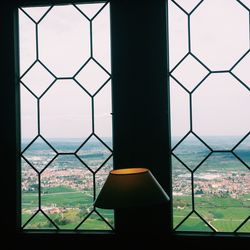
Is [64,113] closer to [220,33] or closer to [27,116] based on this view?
[27,116]

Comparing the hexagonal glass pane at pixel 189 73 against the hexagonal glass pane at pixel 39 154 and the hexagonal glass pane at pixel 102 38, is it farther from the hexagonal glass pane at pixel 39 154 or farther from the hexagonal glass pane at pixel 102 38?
the hexagonal glass pane at pixel 39 154

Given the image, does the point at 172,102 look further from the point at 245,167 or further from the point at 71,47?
the point at 71,47

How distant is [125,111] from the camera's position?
2.32m

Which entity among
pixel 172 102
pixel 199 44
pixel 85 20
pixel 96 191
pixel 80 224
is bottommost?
pixel 80 224

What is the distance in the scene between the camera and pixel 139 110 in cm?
231

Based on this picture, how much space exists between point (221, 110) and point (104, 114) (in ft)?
2.14

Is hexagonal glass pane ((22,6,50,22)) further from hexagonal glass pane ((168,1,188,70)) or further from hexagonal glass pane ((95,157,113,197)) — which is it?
hexagonal glass pane ((95,157,113,197))

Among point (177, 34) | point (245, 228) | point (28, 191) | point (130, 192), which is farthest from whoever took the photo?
point (28, 191)

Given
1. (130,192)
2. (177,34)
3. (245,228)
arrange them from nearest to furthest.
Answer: (130,192) < (245,228) < (177,34)

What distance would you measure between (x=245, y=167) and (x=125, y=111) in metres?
0.72

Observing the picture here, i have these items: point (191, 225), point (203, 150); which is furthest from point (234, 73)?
point (191, 225)

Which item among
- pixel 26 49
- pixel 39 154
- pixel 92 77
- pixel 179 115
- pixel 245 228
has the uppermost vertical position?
pixel 26 49

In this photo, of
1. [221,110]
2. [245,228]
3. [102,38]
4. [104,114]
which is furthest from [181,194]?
[102,38]

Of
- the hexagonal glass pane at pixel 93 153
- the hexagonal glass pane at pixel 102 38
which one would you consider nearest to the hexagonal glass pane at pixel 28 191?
the hexagonal glass pane at pixel 93 153
